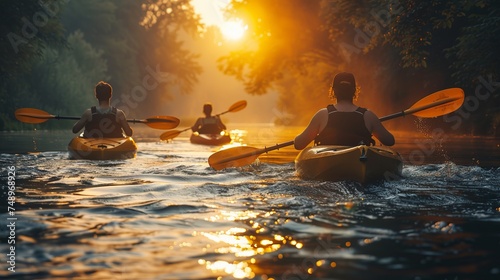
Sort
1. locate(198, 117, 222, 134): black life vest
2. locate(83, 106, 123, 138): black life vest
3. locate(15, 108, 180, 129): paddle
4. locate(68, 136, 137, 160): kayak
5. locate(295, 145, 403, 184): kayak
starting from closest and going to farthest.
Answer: locate(295, 145, 403, 184): kayak, locate(68, 136, 137, 160): kayak, locate(83, 106, 123, 138): black life vest, locate(15, 108, 180, 129): paddle, locate(198, 117, 222, 134): black life vest

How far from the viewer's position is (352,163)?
23.3 ft

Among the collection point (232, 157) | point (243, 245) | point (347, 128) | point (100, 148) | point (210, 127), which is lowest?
point (243, 245)

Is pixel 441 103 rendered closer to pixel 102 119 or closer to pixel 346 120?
pixel 346 120

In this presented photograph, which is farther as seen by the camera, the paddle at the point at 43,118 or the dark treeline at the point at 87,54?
the dark treeline at the point at 87,54

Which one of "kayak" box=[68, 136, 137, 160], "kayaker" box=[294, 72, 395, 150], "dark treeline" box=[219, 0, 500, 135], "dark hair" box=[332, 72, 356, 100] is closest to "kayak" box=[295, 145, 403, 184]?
"kayaker" box=[294, 72, 395, 150]

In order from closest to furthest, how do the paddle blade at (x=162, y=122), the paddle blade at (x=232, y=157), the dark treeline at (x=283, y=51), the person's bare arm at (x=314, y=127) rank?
the person's bare arm at (x=314, y=127) → the paddle blade at (x=232, y=157) → the paddle blade at (x=162, y=122) → the dark treeline at (x=283, y=51)

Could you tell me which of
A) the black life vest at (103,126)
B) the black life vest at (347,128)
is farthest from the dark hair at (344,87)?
the black life vest at (103,126)

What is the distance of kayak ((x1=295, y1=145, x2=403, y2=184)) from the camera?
279 inches

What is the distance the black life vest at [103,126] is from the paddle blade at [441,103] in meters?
5.27

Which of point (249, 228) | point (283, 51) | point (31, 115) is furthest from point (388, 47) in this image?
point (249, 228)

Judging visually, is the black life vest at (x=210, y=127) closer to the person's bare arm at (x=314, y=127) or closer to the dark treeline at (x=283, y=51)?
the dark treeline at (x=283, y=51)

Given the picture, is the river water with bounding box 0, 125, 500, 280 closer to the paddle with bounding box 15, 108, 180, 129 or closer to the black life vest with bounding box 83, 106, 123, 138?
the black life vest with bounding box 83, 106, 123, 138

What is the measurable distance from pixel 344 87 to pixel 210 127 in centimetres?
1169

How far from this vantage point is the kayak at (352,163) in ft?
23.2
